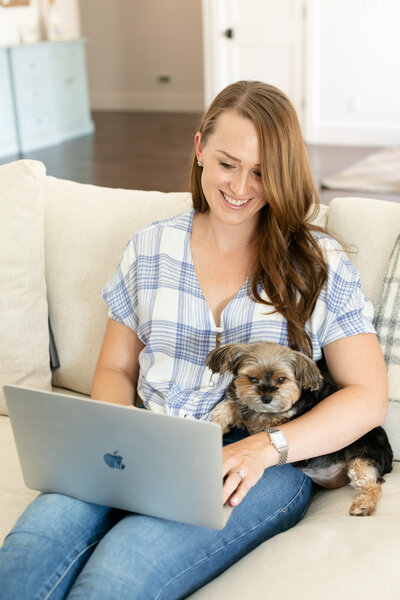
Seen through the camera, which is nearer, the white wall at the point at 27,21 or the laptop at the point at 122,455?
the laptop at the point at 122,455

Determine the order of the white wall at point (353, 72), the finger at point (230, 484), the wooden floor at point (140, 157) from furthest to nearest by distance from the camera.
→ the white wall at point (353, 72) → the wooden floor at point (140, 157) → the finger at point (230, 484)

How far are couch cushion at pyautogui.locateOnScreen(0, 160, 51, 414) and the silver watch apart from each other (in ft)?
2.60

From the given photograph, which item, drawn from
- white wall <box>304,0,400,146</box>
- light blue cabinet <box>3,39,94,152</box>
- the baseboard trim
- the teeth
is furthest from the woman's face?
the baseboard trim

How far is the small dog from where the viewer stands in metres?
1.51

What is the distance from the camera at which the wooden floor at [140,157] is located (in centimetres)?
616

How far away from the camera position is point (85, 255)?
6.53 feet

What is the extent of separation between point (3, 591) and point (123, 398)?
558 mm

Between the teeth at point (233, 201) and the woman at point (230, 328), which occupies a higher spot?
the teeth at point (233, 201)

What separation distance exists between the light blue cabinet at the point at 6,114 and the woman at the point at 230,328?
19.2 ft

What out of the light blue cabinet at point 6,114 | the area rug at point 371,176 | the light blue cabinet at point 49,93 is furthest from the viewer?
the light blue cabinet at point 49,93

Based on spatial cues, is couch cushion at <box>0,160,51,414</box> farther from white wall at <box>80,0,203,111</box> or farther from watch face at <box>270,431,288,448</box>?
white wall at <box>80,0,203,111</box>

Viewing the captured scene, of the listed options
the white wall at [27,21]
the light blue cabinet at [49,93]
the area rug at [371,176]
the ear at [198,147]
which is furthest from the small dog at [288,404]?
the white wall at [27,21]

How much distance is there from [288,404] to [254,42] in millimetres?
6322

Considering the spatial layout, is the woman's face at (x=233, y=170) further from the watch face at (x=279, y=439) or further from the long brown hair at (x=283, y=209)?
the watch face at (x=279, y=439)
